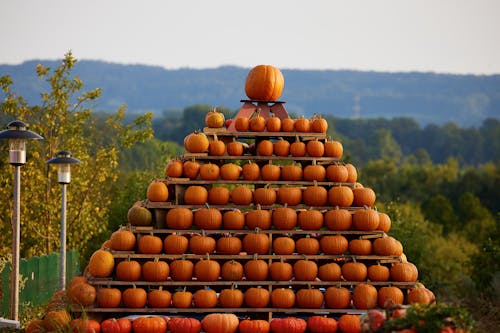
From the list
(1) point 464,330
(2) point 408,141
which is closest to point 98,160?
(1) point 464,330

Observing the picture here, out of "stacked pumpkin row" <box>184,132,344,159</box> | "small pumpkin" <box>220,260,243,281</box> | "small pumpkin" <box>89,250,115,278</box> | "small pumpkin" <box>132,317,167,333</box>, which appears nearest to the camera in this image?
"small pumpkin" <box>132,317,167,333</box>

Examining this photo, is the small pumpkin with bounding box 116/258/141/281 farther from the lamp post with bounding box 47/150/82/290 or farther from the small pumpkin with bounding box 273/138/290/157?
the small pumpkin with bounding box 273/138/290/157

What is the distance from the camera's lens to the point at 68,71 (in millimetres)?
22547

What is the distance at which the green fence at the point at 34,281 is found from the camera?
55.8 ft

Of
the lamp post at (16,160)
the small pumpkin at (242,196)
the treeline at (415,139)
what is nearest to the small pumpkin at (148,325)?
the small pumpkin at (242,196)

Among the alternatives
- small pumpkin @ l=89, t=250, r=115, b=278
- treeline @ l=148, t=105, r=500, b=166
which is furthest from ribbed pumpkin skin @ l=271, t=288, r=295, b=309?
treeline @ l=148, t=105, r=500, b=166

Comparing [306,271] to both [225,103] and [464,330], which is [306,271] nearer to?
[464,330]

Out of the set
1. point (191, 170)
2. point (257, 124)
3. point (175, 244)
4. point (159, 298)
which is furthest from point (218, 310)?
point (257, 124)

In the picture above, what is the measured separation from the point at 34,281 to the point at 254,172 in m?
6.93

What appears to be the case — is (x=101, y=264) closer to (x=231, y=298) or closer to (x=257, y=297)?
(x=231, y=298)

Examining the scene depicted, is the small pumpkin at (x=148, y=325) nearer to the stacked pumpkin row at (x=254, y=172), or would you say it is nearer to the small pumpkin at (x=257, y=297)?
the small pumpkin at (x=257, y=297)

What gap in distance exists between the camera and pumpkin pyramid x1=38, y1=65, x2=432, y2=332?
12.5 m

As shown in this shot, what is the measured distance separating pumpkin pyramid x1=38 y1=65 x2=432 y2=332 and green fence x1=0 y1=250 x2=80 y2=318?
4.74m

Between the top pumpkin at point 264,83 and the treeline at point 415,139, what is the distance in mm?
83479
